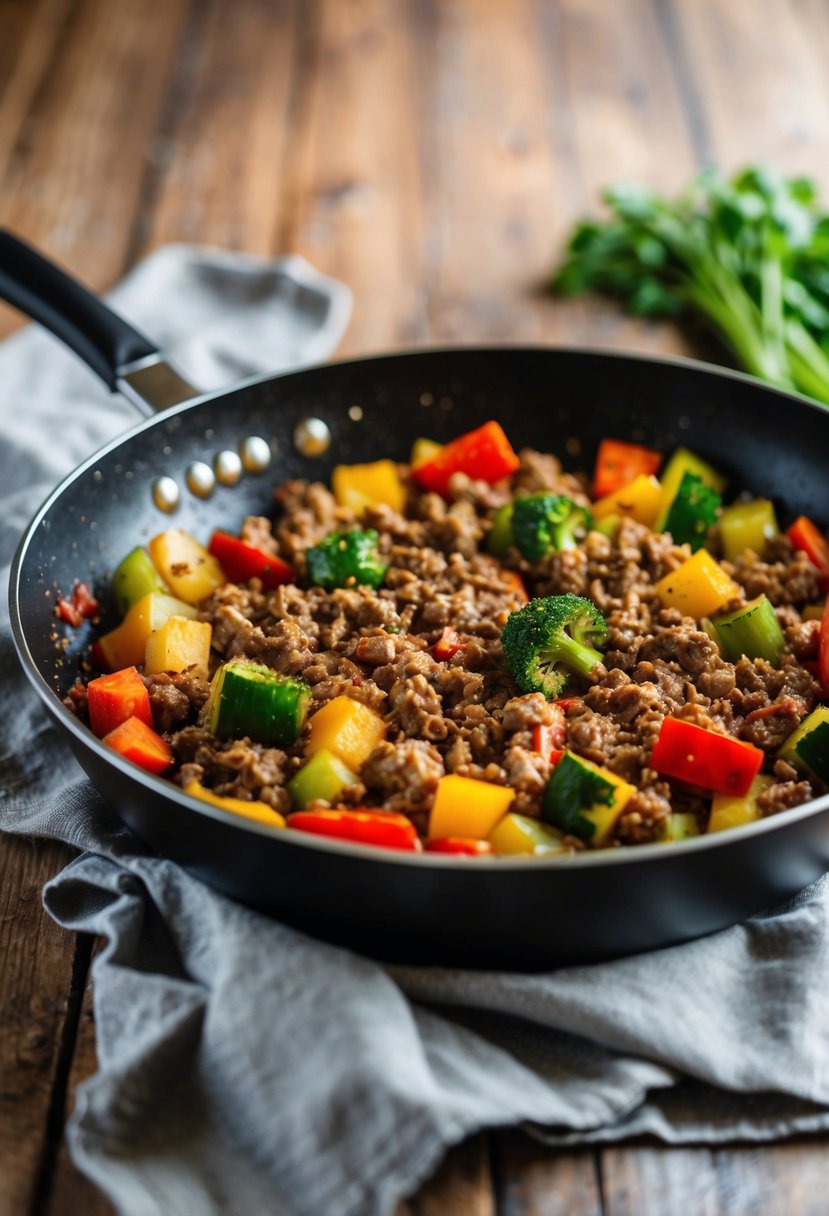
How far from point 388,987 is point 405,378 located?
195 cm

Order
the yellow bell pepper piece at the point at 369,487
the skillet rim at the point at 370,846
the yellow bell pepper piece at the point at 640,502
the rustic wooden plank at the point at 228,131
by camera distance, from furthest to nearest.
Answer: the rustic wooden plank at the point at 228,131 < the yellow bell pepper piece at the point at 369,487 < the yellow bell pepper piece at the point at 640,502 < the skillet rim at the point at 370,846

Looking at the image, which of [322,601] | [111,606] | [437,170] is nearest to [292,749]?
[322,601]

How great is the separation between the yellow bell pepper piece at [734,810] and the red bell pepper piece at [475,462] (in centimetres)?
129

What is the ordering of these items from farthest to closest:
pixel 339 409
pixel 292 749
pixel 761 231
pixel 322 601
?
1. pixel 761 231
2. pixel 339 409
3. pixel 322 601
4. pixel 292 749

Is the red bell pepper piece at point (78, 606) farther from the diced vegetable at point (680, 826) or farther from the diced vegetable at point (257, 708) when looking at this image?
the diced vegetable at point (680, 826)

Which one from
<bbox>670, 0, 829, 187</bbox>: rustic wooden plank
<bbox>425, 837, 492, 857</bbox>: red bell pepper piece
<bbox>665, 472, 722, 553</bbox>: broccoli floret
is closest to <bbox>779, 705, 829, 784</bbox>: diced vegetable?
<bbox>425, 837, 492, 857</bbox>: red bell pepper piece

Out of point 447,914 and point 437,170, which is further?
point 437,170

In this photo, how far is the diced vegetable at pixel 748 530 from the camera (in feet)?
10.7

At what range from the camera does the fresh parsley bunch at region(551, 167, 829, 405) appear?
4.33 metres

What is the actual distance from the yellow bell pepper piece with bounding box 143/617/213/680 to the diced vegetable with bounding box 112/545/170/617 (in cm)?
19

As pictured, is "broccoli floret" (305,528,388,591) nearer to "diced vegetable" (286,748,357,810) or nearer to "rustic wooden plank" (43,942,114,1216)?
"diced vegetable" (286,748,357,810)

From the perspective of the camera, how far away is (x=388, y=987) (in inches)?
86.6

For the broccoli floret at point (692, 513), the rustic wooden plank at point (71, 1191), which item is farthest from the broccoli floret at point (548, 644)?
the rustic wooden plank at point (71, 1191)

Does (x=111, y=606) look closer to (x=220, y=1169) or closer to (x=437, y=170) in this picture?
(x=220, y=1169)
